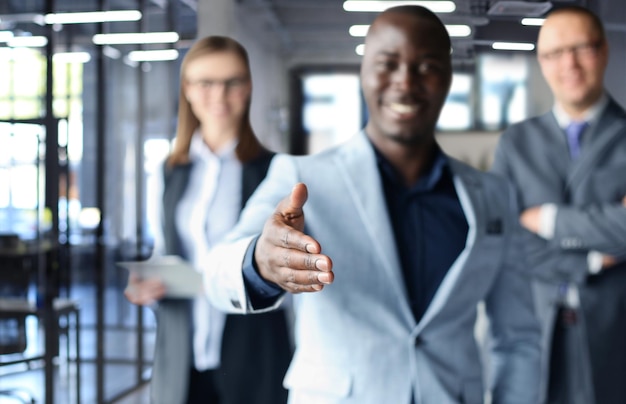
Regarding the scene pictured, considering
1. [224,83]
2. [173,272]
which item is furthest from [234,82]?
[173,272]

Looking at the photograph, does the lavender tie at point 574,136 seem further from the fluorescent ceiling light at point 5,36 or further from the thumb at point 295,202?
the fluorescent ceiling light at point 5,36

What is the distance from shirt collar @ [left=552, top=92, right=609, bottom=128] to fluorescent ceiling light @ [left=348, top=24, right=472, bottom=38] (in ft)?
0.60

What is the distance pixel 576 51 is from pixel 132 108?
0.74 meters

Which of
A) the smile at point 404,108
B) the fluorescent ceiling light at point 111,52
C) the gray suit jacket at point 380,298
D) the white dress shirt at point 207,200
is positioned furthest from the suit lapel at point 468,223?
the fluorescent ceiling light at point 111,52

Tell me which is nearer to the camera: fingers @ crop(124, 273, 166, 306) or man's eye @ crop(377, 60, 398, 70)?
man's eye @ crop(377, 60, 398, 70)

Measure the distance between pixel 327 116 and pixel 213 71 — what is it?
207mm

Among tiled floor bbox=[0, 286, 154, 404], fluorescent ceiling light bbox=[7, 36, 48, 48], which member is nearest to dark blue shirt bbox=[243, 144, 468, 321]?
tiled floor bbox=[0, 286, 154, 404]

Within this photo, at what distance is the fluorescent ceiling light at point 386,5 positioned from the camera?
1.09m

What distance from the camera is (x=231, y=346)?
115 cm

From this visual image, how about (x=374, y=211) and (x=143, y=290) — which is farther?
(x=143, y=290)

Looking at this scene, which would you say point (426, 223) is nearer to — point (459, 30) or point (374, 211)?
point (374, 211)

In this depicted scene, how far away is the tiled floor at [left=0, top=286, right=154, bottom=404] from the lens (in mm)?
1209

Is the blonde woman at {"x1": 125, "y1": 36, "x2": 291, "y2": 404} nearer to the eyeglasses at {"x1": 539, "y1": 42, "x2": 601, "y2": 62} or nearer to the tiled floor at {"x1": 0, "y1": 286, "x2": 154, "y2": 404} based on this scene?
the tiled floor at {"x1": 0, "y1": 286, "x2": 154, "y2": 404}

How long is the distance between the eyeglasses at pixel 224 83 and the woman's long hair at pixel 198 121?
2 centimetres
